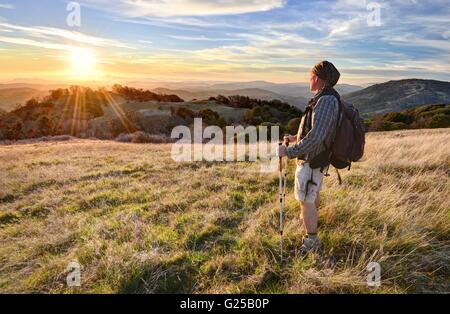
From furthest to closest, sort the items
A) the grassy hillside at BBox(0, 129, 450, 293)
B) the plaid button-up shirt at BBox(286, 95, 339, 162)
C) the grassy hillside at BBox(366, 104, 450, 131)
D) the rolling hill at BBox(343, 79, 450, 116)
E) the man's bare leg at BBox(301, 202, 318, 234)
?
1. the rolling hill at BBox(343, 79, 450, 116)
2. the grassy hillside at BBox(366, 104, 450, 131)
3. the man's bare leg at BBox(301, 202, 318, 234)
4. the grassy hillside at BBox(0, 129, 450, 293)
5. the plaid button-up shirt at BBox(286, 95, 339, 162)

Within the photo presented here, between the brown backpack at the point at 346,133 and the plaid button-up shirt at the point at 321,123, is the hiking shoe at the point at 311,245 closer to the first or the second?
the brown backpack at the point at 346,133

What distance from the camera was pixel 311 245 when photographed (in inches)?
209

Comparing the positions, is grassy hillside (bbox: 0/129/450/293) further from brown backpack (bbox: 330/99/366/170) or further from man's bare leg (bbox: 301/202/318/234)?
brown backpack (bbox: 330/99/366/170)

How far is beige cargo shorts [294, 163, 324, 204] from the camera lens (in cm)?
505

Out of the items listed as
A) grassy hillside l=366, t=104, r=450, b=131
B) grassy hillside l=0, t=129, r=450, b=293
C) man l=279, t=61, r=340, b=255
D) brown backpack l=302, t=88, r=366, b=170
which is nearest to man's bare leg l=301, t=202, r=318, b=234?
man l=279, t=61, r=340, b=255

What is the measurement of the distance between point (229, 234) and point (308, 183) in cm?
209

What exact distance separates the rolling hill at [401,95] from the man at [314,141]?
95.3 m

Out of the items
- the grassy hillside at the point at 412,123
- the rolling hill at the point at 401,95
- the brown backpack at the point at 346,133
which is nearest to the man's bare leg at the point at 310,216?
the brown backpack at the point at 346,133

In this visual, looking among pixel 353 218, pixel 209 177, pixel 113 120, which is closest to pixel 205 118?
pixel 113 120

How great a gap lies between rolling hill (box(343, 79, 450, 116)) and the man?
95.3m

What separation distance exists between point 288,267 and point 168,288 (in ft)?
5.59

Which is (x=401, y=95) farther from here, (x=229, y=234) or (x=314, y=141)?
(x=314, y=141)
